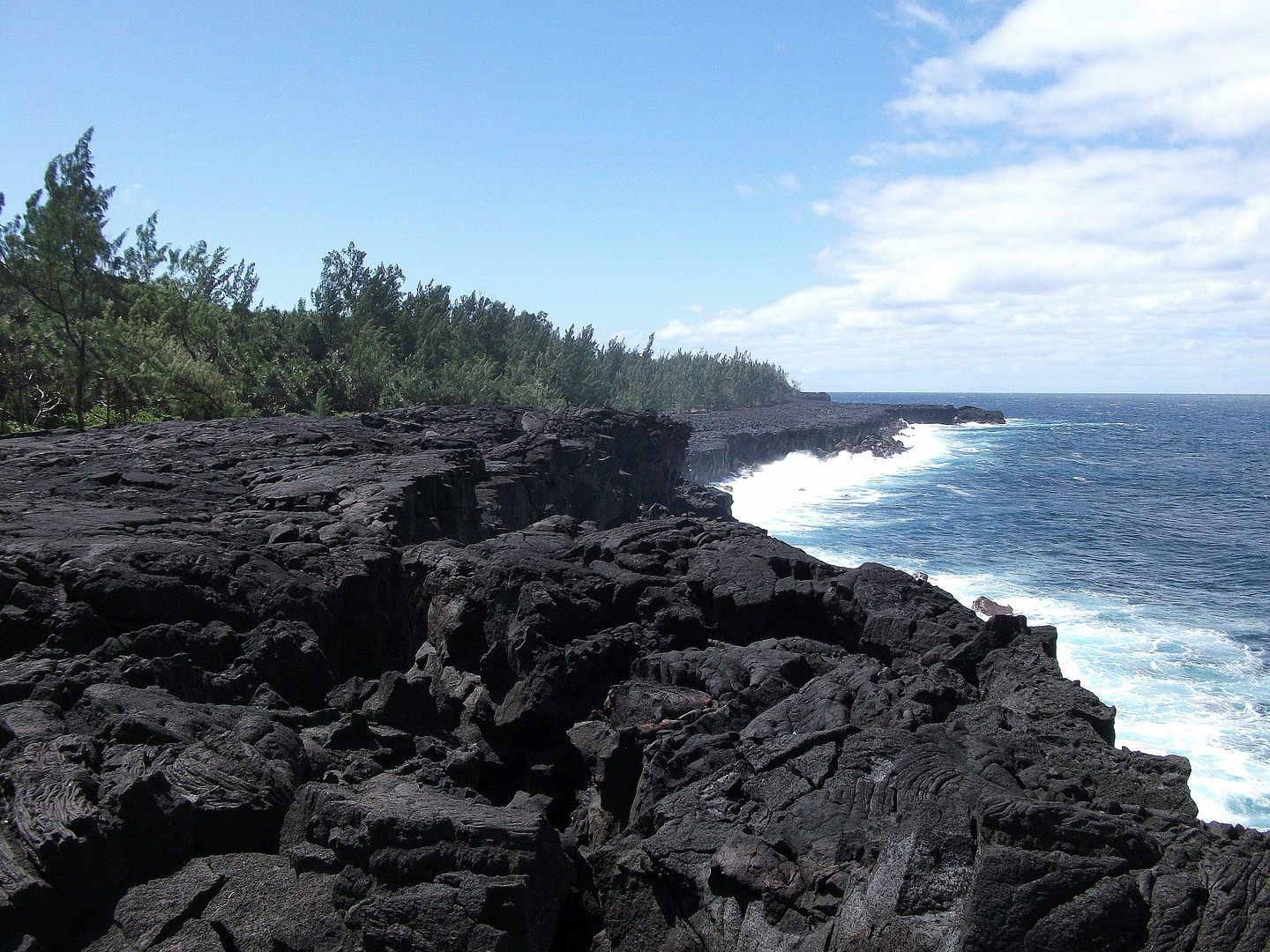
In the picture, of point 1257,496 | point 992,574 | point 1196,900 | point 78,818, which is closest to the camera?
point 1196,900

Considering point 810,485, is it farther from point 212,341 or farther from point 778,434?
point 212,341

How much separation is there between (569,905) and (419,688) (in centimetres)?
406

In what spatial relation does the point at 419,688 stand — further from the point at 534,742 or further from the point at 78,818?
the point at 78,818

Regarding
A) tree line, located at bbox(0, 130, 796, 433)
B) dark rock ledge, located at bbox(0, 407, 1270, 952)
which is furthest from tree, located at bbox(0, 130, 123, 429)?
dark rock ledge, located at bbox(0, 407, 1270, 952)

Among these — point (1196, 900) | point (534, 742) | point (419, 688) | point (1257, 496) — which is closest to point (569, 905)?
point (534, 742)

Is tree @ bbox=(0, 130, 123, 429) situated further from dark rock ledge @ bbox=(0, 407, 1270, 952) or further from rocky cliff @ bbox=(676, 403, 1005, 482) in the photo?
rocky cliff @ bbox=(676, 403, 1005, 482)

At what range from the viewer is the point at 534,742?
11500mm

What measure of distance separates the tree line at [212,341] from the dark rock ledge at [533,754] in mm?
14622

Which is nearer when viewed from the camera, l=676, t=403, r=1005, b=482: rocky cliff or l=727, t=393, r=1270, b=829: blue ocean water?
l=727, t=393, r=1270, b=829: blue ocean water

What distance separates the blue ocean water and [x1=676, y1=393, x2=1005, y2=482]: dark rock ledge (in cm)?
247

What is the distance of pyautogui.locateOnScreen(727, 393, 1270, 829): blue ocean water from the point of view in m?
20.4

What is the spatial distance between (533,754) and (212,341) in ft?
133

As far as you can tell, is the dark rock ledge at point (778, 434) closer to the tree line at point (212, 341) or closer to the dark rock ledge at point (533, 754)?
the tree line at point (212, 341)

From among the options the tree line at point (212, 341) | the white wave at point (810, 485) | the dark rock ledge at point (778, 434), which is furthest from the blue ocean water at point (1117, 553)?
the tree line at point (212, 341)
